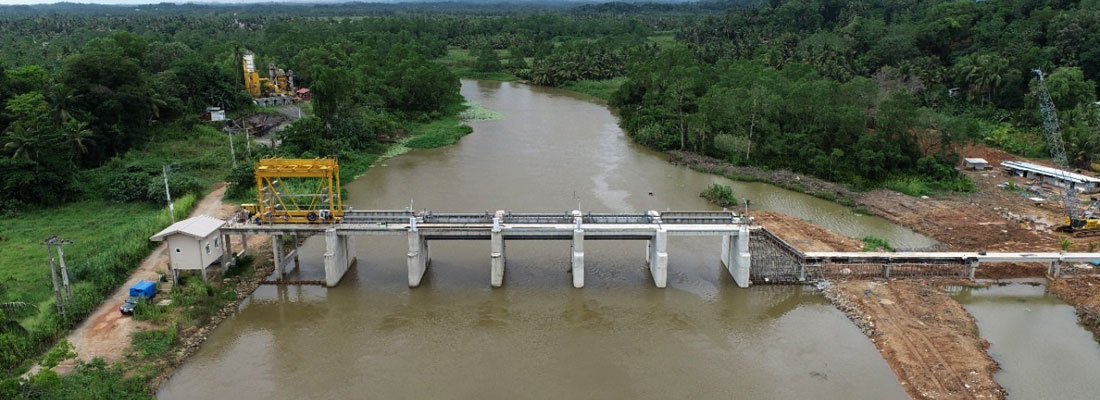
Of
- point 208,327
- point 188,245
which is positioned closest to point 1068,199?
point 208,327

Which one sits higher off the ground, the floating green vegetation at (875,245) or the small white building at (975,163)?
the small white building at (975,163)

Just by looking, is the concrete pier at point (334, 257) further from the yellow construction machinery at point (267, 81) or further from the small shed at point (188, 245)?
the yellow construction machinery at point (267, 81)

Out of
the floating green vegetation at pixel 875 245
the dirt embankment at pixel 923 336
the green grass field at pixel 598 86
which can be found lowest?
the dirt embankment at pixel 923 336

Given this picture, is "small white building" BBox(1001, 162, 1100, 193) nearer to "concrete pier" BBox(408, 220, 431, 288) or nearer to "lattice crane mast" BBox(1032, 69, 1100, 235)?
"lattice crane mast" BBox(1032, 69, 1100, 235)

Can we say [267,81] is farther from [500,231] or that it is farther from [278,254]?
[500,231]

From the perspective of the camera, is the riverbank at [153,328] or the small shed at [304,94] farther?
the small shed at [304,94]

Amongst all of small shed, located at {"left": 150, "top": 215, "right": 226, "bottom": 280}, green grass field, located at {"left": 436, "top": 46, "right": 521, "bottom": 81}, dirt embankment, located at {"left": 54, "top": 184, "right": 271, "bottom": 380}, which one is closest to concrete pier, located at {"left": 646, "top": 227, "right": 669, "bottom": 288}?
dirt embankment, located at {"left": 54, "top": 184, "right": 271, "bottom": 380}

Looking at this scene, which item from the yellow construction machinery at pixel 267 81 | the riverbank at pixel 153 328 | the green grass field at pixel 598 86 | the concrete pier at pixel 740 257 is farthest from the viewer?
the green grass field at pixel 598 86

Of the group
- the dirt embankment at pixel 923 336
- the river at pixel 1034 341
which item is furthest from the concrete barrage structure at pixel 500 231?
the river at pixel 1034 341
